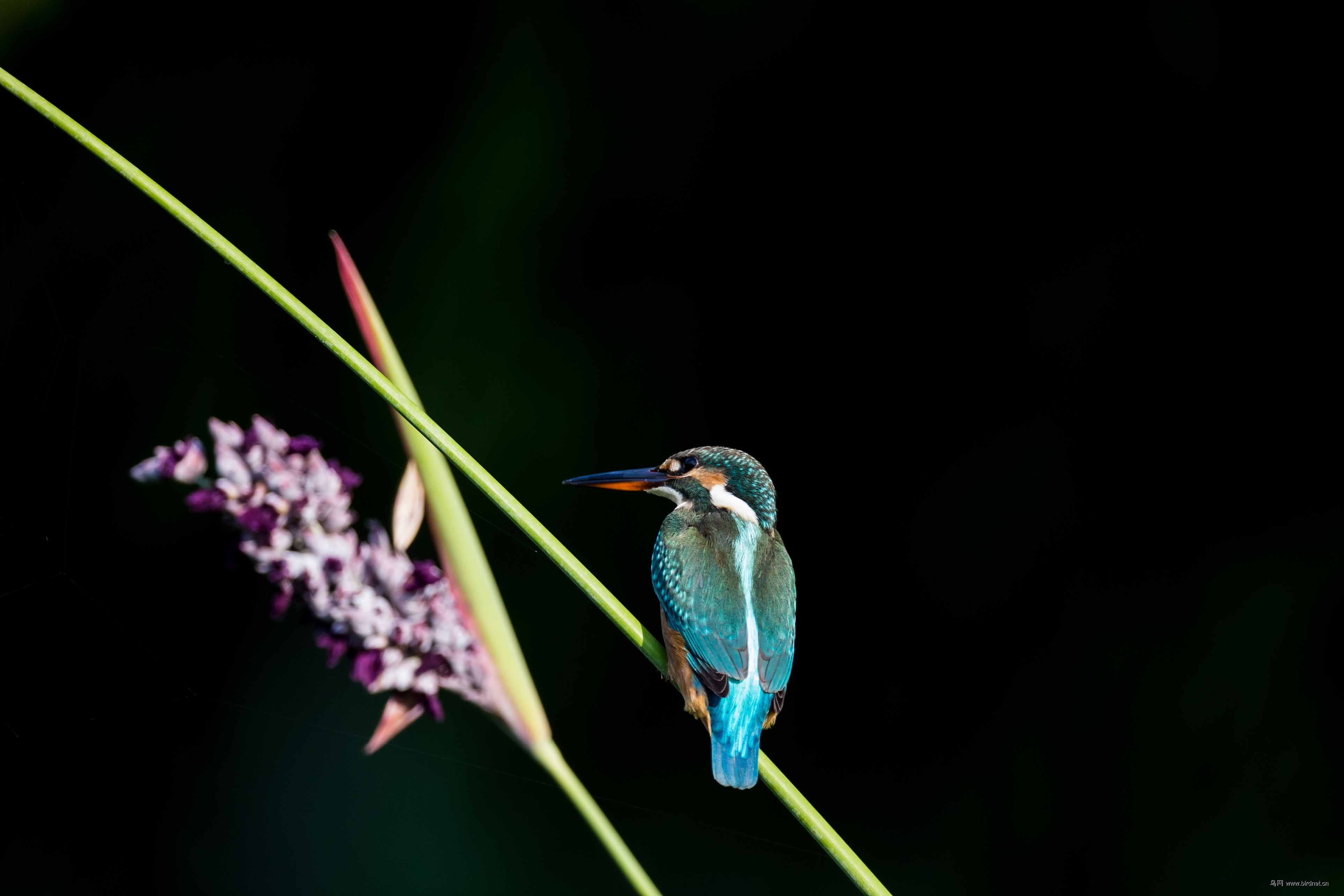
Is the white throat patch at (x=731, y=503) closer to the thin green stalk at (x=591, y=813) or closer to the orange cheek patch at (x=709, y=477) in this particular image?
the orange cheek patch at (x=709, y=477)

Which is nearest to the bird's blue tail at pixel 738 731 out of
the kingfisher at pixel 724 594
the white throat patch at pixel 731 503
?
the kingfisher at pixel 724 594

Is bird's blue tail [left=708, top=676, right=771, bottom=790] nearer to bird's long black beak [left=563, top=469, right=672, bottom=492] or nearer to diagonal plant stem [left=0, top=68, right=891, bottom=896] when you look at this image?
diagonal plant stem [left=0, top=68, right=891, bottom=896]

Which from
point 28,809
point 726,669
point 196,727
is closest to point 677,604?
point 726,669

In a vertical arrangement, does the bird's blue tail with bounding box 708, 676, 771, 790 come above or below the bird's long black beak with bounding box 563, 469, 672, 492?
below

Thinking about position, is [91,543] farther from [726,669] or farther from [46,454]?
[726,669]

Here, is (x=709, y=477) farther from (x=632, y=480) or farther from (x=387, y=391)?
(x=387, y=391)

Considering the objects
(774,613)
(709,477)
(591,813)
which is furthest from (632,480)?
(591,813)

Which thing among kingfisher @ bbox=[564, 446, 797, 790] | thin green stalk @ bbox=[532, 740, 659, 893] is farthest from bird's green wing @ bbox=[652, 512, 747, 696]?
thin green stalk @ bbox=[532, 740, 659, 893]
